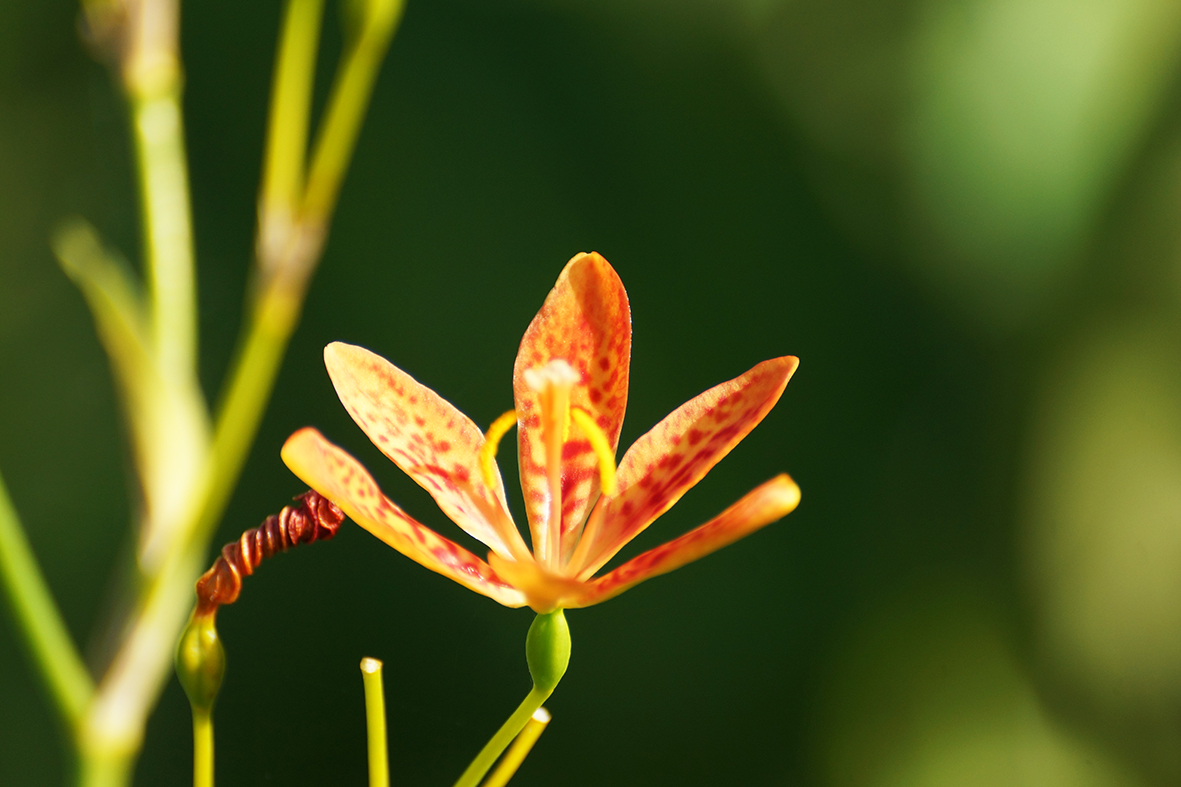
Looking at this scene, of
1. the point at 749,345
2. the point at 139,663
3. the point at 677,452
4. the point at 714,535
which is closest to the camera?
the point at 714,535

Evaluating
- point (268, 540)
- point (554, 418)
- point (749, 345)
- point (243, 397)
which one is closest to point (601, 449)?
point (554, 418)

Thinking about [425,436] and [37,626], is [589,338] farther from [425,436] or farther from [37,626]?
[37,626]

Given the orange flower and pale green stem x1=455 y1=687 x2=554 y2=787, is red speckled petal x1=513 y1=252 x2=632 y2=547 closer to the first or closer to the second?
the orange flower

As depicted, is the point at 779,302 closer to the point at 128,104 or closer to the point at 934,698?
the point at 934,698

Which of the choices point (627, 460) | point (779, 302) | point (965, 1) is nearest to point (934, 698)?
point (779, 302)

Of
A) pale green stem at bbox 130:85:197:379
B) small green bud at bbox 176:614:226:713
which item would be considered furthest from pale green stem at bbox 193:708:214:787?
pale green stem at bbox 130:85:197:379

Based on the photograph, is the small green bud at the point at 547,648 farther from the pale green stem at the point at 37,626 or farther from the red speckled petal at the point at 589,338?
the pale green stem at the point at 37,626
